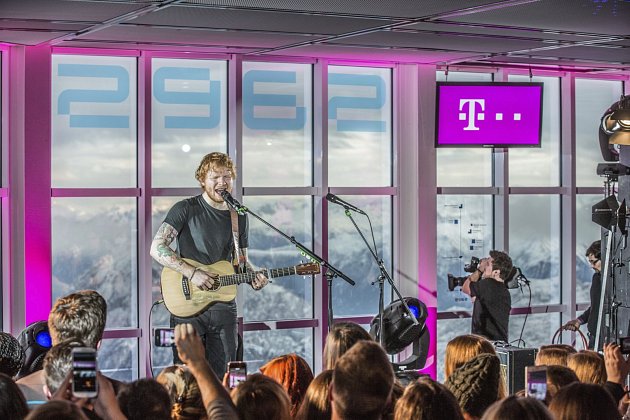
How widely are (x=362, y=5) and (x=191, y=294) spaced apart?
273 centimetres

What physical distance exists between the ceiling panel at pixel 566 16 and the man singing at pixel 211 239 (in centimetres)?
228

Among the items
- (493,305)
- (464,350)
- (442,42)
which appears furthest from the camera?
(493,305)

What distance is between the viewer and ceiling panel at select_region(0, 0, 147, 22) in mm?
5637

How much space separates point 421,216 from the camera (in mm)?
8945

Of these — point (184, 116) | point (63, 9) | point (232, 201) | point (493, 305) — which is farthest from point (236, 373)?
point (184, 116)

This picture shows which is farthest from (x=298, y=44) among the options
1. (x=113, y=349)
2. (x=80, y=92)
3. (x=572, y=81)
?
(x=572, y=81)

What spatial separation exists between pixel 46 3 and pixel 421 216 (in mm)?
4360

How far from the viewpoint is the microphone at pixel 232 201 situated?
7.07 metres

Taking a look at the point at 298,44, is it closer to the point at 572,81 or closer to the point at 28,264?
the point at 28,264

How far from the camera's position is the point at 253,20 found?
21.0ft

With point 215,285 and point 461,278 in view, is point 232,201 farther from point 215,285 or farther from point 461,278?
point 461,278

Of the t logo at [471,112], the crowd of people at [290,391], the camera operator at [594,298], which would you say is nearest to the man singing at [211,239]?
the t logo at [471,112]

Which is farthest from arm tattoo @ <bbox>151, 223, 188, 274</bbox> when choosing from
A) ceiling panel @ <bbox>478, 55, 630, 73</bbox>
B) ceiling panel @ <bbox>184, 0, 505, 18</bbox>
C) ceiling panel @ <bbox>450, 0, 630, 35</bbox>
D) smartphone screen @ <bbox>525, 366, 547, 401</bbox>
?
smartphone screen @ <bbox>525, 366, 547, 401</bbox>

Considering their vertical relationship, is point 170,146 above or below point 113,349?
above
